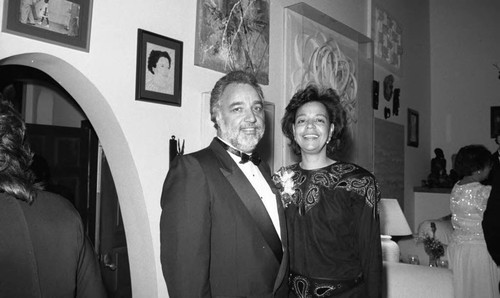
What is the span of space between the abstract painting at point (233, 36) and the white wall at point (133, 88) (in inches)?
2.4

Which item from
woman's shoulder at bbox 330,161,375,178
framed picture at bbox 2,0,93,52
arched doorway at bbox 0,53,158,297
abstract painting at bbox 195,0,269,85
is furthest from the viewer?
abstract painting at bbox 195,0,269,85

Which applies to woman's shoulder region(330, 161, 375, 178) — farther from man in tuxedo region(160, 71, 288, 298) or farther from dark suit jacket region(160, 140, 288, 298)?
dark suit jacket region(160, 140, 288, 298)

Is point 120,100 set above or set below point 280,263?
above

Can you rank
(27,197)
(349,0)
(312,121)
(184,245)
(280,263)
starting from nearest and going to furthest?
1. (27,197)
2. (184,245)
3. (280,263)
4. (312,121)
5. (349,0)

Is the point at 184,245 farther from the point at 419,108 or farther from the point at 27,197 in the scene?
the point at 419,108

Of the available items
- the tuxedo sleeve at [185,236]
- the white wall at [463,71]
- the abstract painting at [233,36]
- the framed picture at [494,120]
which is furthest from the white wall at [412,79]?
the tuxedo sleeve at [185,236]

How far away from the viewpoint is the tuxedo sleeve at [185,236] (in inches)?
55.1

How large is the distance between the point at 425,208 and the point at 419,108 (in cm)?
156

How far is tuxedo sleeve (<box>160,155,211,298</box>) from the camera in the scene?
1399 millimetres

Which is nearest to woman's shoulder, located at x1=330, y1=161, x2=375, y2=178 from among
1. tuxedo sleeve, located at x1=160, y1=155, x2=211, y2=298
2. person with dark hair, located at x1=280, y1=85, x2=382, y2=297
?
person with dark hair, located at x1=280, y1=85, x2=382, y2=297

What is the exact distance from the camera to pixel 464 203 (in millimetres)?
3592

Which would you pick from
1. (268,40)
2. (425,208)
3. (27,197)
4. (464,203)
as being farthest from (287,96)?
(425,208)

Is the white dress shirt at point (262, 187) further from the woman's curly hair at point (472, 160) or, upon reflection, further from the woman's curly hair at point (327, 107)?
the woman's curly hair at point (472, 160)

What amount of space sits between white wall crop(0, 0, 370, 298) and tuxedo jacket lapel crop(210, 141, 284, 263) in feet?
2.54
